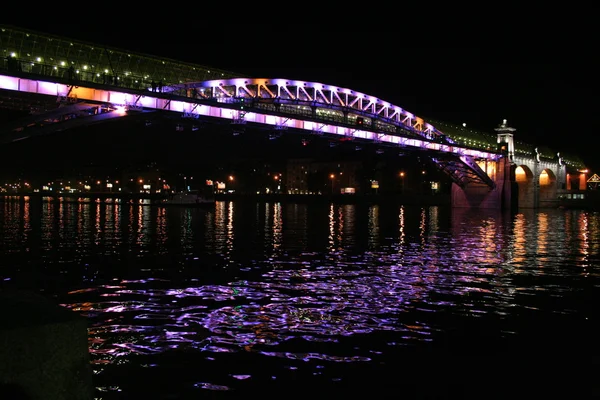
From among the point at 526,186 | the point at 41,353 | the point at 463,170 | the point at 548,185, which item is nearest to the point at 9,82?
the point at 41,353

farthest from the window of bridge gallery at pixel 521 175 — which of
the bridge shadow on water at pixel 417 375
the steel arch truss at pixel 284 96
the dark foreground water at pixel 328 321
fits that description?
the bridge shadow on water at pixel 417 375

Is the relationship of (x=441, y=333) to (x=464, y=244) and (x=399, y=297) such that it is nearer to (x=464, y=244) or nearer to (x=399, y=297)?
(x=399, y=297)

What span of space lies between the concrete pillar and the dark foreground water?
3062mm

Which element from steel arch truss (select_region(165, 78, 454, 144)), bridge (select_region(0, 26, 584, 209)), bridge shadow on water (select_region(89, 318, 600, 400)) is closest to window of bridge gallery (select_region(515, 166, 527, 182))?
bridge (select_region(0, 26, 584, 209))

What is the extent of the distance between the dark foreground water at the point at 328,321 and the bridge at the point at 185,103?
19317mm

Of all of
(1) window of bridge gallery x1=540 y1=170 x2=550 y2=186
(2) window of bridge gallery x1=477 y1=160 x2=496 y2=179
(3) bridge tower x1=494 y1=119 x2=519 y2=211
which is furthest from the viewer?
(1) window of bridge gallery x1=540 y1=170 x2=550 y2=186

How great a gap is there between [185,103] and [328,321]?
39.6m

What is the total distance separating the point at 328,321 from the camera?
1092 cm

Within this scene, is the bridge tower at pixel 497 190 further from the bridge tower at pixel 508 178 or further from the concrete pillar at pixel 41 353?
the concrete pillar at pixel 41 353

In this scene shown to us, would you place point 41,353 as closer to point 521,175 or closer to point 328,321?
point 328,321

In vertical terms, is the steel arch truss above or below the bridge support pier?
above

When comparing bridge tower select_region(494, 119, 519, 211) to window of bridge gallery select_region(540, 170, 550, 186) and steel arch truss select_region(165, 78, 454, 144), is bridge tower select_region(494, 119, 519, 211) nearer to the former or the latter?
steel arch truss select_region(165, 78, 454, 144)

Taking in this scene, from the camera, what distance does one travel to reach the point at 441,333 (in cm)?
1020

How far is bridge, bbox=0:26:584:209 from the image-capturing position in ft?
131
